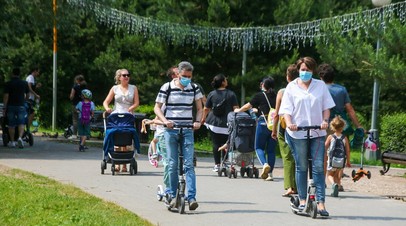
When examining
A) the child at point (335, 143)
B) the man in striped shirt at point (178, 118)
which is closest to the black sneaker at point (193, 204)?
the man in striped shirt at point (178, 118)

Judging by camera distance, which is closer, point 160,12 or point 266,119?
point 266,119

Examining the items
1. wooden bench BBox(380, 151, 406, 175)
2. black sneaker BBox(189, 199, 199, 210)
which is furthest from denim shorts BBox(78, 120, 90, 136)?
black sneaker BBox(189, 199, 199, 210)

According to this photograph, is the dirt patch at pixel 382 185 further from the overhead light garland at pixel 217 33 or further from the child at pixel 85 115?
the overhead light garland at pixel 217 33

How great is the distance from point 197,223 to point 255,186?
465cm

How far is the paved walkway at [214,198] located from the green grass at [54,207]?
0.31m

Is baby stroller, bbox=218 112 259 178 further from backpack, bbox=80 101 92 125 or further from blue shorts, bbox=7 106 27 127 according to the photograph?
blue shorts, bbox=7 106 27 127

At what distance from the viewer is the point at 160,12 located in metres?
34.1

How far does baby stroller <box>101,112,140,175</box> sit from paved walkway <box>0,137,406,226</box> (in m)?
0.25

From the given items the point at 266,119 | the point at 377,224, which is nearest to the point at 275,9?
the point at 266,119

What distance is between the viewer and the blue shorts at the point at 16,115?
2212 cm

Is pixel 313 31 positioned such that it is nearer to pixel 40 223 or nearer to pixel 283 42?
pixel 283 42

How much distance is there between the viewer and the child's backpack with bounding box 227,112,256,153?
53.4 ft

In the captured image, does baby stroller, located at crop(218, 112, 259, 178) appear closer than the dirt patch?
No

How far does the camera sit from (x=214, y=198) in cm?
1296
